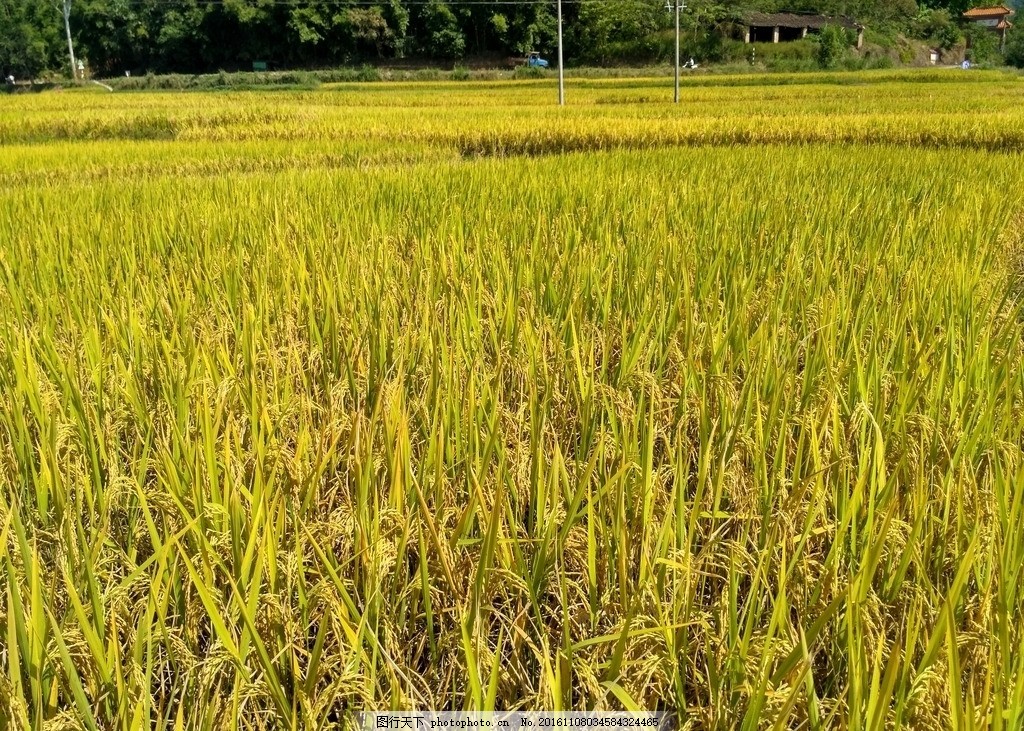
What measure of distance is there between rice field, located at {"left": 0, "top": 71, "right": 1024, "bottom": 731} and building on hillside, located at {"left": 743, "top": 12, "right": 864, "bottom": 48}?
41.7 metres

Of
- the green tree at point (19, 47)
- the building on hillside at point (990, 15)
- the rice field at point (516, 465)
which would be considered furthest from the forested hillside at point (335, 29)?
the rice field at point (516, 465)

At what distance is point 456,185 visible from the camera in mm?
4562

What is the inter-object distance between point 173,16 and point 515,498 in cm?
5421

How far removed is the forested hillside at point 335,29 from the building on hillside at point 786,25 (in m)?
1.42

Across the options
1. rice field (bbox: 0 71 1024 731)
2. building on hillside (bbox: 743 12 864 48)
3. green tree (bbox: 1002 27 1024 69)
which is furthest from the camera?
building on hillside (bbox: 743 12 864 48)

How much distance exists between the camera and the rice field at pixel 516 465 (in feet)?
2.61

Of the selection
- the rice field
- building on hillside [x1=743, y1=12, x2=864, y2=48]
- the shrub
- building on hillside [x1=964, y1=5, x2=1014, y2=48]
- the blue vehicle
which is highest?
building on hillside [x1=964, y1=5, x2=1014, y2=48]

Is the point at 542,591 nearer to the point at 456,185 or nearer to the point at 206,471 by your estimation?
the point at 206,471

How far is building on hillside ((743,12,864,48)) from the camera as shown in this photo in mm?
39812

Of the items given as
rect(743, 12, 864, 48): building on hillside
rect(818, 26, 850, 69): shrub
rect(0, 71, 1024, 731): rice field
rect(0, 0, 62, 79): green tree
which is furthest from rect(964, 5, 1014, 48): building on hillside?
rect(0, 71, 1024, 731): rice field

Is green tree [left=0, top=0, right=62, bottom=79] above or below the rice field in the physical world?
above

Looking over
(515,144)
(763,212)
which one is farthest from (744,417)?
(515,144)

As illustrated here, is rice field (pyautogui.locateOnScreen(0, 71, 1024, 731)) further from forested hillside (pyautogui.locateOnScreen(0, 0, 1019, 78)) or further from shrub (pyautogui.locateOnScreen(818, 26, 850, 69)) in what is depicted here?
forested hillside (pyautogui.locateOnScreen(0, 0, 1019, 78))

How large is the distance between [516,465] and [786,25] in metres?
46.4
